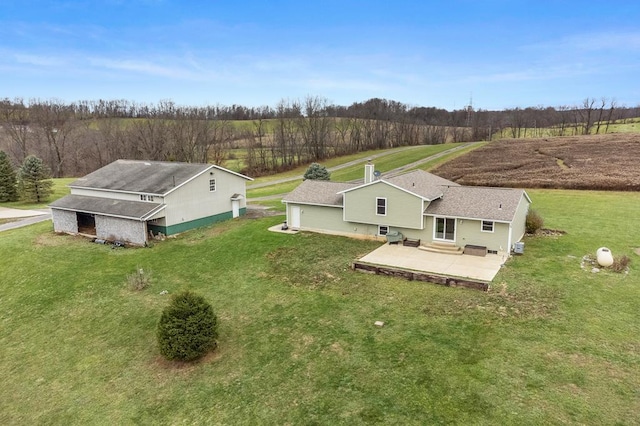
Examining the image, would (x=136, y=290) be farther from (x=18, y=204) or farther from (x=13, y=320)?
(x=18, y=204)

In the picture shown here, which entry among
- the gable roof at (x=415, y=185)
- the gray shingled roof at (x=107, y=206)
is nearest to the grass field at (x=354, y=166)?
the gray shingled roof at (x=107, y=206)

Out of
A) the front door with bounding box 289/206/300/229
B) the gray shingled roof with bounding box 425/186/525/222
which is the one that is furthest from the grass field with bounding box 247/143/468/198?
the gray shingled roof with bounding box 425/186/525/222

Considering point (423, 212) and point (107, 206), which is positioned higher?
point (423, 212)

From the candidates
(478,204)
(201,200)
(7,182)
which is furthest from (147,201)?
(7,182)

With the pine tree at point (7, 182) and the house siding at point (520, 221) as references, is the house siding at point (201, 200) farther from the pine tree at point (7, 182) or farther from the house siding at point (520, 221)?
the pine tree at point (7, 182)

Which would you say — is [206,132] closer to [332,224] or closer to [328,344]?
[332,224]
